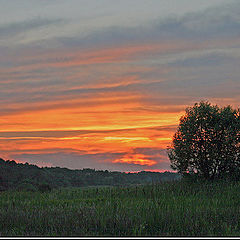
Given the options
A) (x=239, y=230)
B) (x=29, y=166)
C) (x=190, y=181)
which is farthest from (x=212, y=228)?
(x=29, y=166)

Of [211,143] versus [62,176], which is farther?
[62,176]

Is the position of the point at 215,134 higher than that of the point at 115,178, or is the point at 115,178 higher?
the point at 215,134

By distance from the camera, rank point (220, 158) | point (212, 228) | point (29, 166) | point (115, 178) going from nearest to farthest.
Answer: point (212, 228), point (220, 158), point (115, 178), point (29, 166)

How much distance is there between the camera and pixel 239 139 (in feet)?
111

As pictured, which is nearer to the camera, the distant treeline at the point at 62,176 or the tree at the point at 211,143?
the tree at the point at 211,143

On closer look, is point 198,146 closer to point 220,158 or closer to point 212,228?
point 220,158

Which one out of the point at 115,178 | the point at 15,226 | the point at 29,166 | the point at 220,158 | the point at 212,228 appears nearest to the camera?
the point at 212,228

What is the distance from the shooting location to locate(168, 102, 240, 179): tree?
33.5 meters

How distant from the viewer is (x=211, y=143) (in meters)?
33.7

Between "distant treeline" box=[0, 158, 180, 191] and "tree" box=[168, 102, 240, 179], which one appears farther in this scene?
"distant treeline" box=[0, 158, 180, 191]

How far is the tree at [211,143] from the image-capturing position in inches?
1318

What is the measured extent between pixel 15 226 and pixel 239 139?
23.5 m

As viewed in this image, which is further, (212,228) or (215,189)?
(215,189)

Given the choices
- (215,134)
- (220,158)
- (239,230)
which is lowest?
(239,230)
